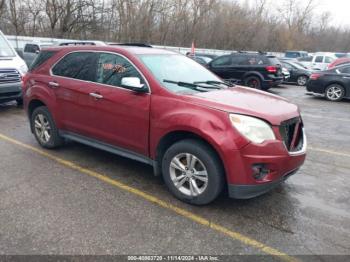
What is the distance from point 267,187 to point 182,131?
1.09 m

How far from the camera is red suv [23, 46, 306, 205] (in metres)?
3.29

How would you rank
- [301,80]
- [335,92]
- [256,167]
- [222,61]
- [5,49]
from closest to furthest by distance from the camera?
[256,167] → [5,49] → [335,92] → [222,61] → [301,80]

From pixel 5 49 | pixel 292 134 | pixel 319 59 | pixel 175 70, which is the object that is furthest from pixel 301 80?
pixel 292 134

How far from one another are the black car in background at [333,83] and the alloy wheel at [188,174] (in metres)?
10.8

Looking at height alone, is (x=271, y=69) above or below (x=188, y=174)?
above

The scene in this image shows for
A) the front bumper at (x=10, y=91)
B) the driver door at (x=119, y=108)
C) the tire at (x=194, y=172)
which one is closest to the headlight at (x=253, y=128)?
the tire at (x=194, y=172)

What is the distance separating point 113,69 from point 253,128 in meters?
2.08

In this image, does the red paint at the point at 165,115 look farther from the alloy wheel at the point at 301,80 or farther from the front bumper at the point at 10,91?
the alloy wheel at the point at 301,80

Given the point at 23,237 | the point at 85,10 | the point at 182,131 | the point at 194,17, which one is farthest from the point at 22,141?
Result: the point at 194,17

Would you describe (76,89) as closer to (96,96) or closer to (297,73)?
(96,96)

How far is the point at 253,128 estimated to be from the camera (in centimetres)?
327

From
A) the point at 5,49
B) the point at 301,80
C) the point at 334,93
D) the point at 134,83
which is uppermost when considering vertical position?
the point at 134,83

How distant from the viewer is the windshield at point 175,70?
13.0 feet

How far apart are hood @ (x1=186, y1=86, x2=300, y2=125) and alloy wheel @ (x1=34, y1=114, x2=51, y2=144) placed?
280 centimetres
